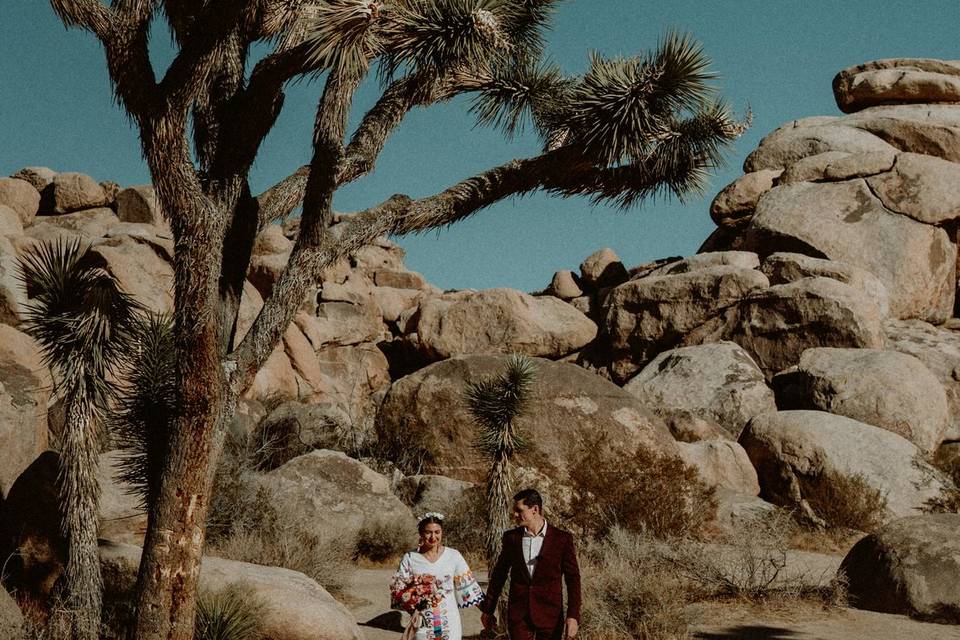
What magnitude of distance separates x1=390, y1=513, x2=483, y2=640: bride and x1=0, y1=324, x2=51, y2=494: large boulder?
6148 mm

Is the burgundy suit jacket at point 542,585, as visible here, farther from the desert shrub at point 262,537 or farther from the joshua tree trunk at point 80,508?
the desert shrub at point 262,537

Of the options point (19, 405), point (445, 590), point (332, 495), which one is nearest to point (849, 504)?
point (332, 495)

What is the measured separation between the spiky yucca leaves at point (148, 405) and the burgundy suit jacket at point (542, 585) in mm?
3272

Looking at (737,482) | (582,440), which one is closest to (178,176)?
(582,440)

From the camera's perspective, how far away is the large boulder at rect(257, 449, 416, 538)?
11625 mm

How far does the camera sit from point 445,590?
464cm

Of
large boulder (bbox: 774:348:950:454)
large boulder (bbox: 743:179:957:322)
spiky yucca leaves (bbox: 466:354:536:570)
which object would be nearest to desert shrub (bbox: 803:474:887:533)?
large boulder (bbox: 774:348:950:454)

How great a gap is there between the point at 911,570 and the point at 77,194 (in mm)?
29746

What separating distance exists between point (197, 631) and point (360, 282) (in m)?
23.9

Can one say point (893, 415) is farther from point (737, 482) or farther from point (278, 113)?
point (278, 113)

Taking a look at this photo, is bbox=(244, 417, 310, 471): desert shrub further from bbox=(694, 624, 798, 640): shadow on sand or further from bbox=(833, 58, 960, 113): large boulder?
bbox=(833, 58, 960, 113): large boulder

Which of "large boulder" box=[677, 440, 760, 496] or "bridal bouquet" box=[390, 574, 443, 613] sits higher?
"large boulder" box=[677, 440, 760, 496]

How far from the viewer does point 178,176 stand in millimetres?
6645

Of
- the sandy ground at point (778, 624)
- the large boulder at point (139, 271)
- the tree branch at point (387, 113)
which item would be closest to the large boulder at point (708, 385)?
the sandy ground at point (778, 624)
